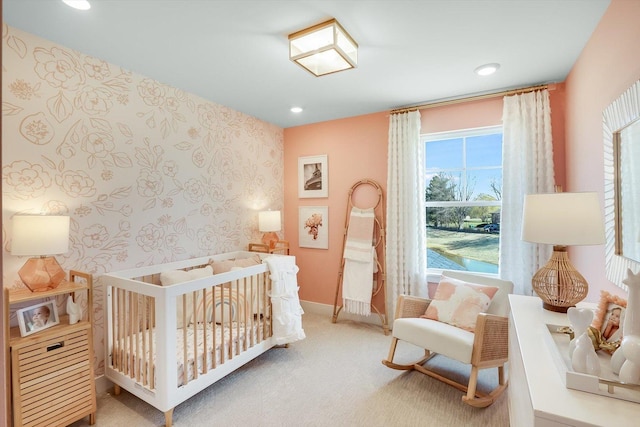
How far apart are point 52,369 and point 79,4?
2.06 metres

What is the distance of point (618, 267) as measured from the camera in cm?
152

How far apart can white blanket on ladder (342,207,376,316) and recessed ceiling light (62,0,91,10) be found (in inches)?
109

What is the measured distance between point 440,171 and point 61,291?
331 centimetres

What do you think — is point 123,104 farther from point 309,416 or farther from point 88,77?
A: point 309,416

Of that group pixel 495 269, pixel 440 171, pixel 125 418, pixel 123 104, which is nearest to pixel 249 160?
pixel 123 104

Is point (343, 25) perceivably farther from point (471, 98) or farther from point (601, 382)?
point (601, 382)

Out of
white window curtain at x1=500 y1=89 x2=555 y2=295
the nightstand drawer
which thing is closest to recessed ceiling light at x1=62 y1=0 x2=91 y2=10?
the nightstand drawer

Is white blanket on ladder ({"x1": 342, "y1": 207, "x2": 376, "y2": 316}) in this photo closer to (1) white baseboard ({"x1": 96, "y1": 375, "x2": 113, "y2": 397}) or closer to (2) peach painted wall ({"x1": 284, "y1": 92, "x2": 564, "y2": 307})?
(2) peach painted wall ({"x1": 284, "y1": 92, "x2": 564, "y2": 307})

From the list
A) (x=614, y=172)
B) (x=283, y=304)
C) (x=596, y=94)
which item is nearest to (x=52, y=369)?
(x=283, y=304)

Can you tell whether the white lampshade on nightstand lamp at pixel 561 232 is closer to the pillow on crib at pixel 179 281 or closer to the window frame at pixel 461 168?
the window frame at pixel 461 168

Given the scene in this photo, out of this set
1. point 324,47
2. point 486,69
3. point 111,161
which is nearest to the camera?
point 324,47

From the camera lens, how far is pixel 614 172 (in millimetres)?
1542

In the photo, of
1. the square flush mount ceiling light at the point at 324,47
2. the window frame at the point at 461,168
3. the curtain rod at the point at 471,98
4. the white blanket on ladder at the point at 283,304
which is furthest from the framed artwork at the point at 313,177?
the square flush mount ceiling light at the point at 324,47

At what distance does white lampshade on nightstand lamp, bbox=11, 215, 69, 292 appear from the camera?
5.73ft
